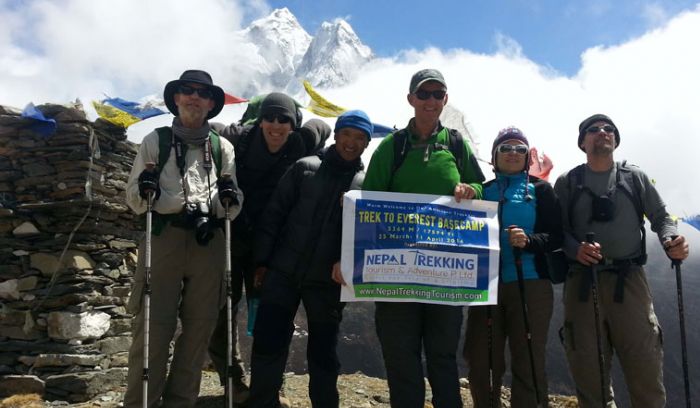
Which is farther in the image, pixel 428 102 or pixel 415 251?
pixel 428 102

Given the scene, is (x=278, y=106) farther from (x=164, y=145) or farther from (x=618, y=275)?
(x=618, y=275)

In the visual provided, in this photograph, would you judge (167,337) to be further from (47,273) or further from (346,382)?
(47,273)

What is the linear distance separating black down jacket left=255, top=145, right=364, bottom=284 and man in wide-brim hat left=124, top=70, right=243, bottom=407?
417 millimetres

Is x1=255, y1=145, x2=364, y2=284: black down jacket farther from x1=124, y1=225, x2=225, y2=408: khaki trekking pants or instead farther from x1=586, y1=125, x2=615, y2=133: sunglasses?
x1=586, y1=125, x2=615, y2=133: sunglasses

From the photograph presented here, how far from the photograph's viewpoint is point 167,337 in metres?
4.23

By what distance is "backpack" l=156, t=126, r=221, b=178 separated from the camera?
4.39 m

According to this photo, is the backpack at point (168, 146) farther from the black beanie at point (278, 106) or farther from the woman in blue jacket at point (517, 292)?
the woman in blue jacket at point (517, 292)

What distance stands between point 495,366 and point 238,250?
9.25 ft

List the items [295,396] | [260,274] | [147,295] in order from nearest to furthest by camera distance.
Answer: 1. [147,295]
2. [260,274]
3. [295,396]

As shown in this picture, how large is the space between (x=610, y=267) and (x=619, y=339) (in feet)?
2.31

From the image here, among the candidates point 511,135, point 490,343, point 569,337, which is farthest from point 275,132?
point 569,337

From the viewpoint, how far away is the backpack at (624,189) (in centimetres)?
505

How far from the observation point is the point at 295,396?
666cm

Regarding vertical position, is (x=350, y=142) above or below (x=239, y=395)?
above
